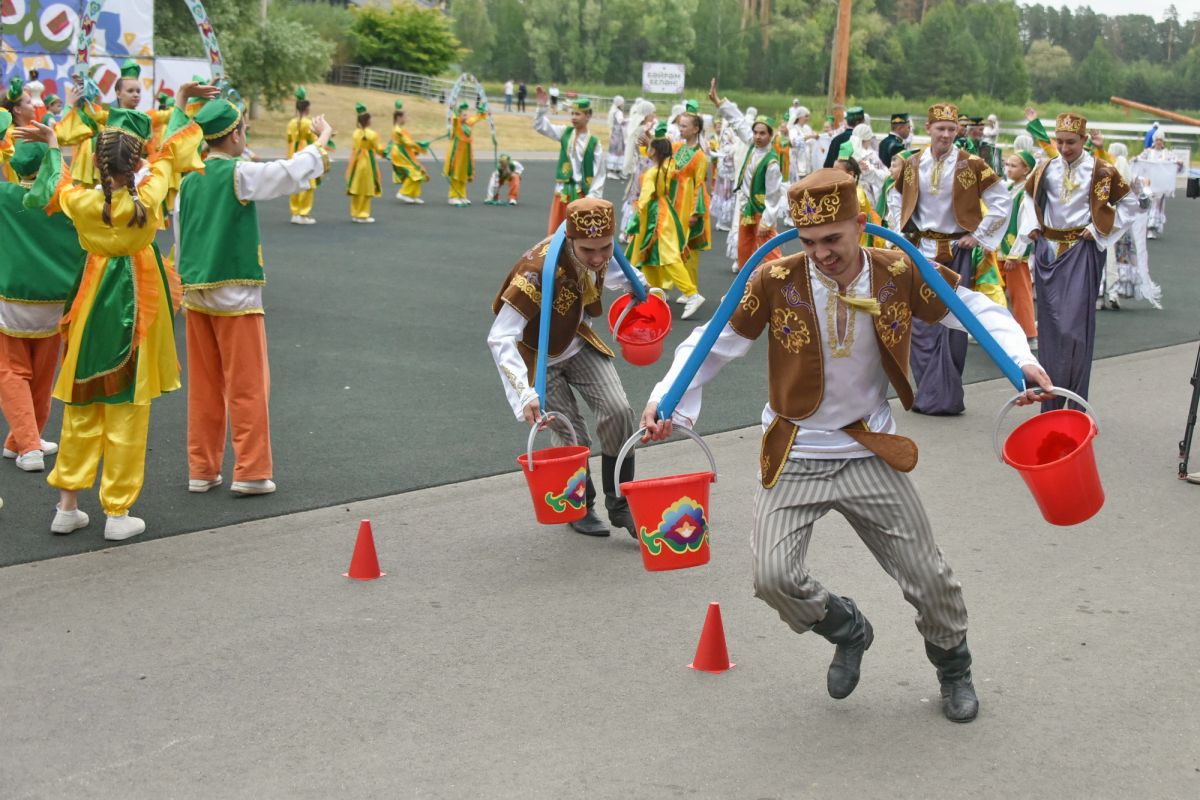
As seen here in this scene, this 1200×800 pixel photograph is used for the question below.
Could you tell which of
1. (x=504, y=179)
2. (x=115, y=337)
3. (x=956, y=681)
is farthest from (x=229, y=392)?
(x=504, y=179)

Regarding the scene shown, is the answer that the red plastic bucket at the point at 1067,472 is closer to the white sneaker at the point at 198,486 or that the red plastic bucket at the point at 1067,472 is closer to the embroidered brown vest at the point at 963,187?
the white sneaker at the point at 198,486

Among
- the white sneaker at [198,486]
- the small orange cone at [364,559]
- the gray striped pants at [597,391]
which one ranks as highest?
the gray striped pants at [597,391]

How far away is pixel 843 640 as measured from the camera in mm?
4633

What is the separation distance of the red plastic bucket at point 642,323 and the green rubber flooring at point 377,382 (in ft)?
3.69

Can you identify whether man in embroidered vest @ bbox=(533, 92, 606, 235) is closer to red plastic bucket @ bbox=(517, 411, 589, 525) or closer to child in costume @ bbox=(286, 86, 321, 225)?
child in costume @ bbox=(286, 86, 321, 225)

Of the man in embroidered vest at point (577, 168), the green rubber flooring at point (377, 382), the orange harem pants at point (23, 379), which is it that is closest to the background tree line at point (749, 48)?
the green rubber flooring at point (377, 382)

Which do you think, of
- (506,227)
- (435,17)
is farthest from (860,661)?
(435,17)

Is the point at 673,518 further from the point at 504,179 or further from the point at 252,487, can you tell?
the point at 504,179

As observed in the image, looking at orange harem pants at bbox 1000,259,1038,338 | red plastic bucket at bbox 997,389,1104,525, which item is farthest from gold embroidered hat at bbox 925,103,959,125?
red plastic bucket at bbox 997,389,1104,525

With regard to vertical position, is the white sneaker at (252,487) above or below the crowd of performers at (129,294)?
below

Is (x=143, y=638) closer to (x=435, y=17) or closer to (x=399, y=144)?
(x=399, y=144)

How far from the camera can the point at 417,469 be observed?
7.62 meters

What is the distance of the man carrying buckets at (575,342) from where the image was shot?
5.86 meters

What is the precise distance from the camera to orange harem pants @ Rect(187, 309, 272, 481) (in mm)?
6992
